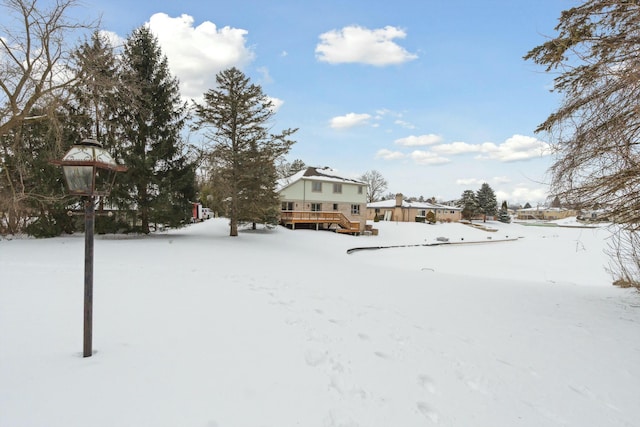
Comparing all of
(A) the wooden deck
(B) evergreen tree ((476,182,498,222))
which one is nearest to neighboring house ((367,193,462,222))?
(B) evergreen tree ((476,182,498,222))

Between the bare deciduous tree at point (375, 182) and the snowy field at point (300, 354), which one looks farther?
the bare deciduous tree at point (375, 182)

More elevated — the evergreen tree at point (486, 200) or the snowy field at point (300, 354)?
the evergreen tree at point (486, 200)

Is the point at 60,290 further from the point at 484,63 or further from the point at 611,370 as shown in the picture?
the point at 484,63

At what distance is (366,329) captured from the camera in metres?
4.31

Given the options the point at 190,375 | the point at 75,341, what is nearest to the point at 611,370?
the point at 190,375

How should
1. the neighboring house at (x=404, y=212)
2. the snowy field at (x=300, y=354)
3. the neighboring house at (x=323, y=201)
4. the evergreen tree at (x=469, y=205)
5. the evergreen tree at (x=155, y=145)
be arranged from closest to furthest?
the snowy field at (x=300, y=354) < the evergreen tree at (x=155, y=145) < the neighboring house at (x=323, y=201) < the neighboring house at (x=404, y=212) < the evergreen tree at (x=469, y=205)

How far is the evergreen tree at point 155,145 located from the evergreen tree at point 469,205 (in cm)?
4980

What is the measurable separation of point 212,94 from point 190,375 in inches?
590

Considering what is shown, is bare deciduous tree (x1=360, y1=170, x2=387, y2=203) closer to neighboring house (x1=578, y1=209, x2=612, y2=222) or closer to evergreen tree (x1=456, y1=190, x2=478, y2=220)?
evergreen tree (x1=456, y1=190, x2=478, y2=220)

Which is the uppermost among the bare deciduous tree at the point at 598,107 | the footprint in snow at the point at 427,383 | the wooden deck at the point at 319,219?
the bare deciduous tree at the point at 598,107

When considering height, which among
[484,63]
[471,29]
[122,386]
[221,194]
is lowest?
[122,386]

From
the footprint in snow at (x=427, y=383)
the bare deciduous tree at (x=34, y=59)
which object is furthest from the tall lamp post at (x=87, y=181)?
the bare deciduous tree at (x=34, y=59)

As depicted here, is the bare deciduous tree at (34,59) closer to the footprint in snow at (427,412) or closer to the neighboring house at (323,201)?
the footprint in snow at (427,412)

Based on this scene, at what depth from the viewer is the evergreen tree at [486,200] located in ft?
176
